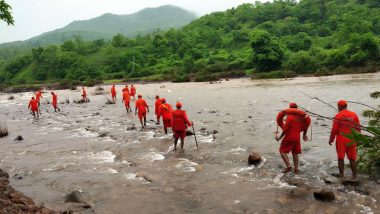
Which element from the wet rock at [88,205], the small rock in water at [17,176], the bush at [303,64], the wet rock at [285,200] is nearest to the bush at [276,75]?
the bush at [303,64]

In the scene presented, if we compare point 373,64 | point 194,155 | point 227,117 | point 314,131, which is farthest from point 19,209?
point 373,64

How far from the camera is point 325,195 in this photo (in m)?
7.75

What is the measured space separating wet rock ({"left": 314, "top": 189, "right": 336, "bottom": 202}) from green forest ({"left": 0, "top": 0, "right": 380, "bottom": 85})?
129 ft

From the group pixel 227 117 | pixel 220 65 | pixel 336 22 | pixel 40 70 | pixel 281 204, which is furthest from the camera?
pixel 40 70

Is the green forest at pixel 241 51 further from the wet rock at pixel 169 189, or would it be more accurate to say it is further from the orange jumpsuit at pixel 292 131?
the wet rock at pixel 169 189

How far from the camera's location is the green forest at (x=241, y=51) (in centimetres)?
5019

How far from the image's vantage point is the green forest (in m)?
50.2

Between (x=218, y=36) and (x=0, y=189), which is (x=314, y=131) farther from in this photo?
(x=218, y=36)

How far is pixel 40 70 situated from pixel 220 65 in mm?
59560

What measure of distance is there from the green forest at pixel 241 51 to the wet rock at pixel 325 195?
3944 cm

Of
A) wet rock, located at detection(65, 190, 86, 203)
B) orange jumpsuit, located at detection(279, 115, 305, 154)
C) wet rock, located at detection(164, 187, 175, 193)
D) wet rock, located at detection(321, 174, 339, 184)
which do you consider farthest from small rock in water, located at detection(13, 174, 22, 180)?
wet rock, located at detection(321, 174, 339, 184)

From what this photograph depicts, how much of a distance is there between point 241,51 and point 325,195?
71.4 metres

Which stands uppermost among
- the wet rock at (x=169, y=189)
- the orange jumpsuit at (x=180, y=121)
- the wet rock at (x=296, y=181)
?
the orange jumpsuit at (x=180, y=121)

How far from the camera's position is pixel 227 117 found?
2038 cm
